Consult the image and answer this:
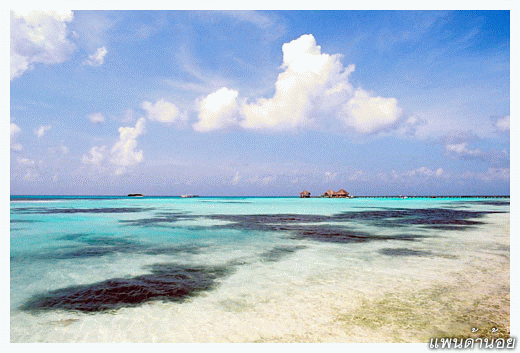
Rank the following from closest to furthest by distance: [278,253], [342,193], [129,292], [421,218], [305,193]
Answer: [129,292], [278,253], [421,218], [342,193], [305,193]

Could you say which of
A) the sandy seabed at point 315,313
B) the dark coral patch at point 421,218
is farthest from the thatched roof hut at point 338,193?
the sandy seabed at point 315,313

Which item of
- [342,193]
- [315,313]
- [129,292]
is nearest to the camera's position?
[315,313]

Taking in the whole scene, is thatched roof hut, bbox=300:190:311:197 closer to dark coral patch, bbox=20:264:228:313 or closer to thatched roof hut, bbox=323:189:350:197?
thatched roof hut, bbox=323:189:350:197

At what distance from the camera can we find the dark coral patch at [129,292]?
7.05m

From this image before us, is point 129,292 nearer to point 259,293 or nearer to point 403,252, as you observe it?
point 259,293

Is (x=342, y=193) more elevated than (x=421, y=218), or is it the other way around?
(x=342, y=193)

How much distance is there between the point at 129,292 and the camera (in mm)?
7922

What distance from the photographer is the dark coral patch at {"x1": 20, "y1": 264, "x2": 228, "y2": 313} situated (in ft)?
23.1

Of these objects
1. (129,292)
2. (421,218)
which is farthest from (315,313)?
(421,218)

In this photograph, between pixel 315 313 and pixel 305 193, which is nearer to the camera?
pixel 315 313
